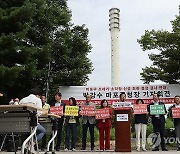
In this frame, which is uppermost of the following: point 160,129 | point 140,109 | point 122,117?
point 140,109

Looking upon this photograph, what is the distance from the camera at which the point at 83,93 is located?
17016mm

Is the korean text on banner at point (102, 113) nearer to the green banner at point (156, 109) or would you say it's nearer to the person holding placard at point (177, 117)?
the green banner at point (156, 109)

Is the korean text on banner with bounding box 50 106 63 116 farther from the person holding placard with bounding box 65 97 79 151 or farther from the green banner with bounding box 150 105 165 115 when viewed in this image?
the green banner with bounding box 150 105 165 115

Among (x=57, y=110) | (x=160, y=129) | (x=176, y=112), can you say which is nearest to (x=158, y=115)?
(x=160, y=129)

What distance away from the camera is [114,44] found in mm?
29016

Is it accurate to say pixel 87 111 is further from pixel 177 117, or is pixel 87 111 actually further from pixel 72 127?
pixel 177 117

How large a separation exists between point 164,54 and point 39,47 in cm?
639

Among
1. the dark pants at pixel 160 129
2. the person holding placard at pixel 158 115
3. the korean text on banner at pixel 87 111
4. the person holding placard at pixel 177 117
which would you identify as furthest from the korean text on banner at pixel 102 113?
the person holding placard at pixel 177 117

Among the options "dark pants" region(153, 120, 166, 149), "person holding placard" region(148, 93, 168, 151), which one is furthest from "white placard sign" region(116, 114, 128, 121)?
"dark pants" region(153, 120, 166, 149)

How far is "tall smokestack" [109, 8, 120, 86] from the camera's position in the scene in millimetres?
27875

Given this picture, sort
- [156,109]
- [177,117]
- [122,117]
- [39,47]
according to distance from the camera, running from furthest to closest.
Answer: [39,47]
[177,117]
[156,109]
[122,117]

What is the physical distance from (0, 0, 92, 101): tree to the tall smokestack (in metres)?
7.39

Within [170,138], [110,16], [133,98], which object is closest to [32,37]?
[133,98]

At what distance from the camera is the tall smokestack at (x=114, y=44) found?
27.9 meters
